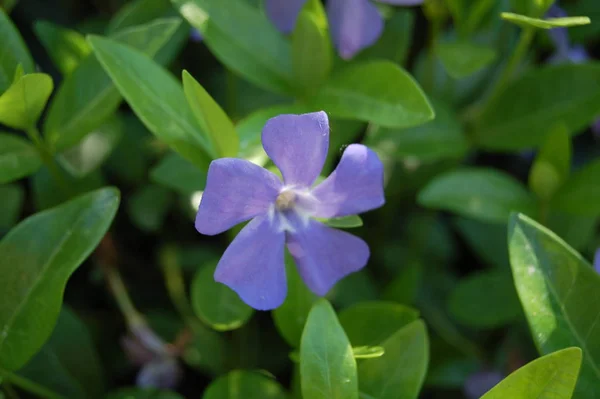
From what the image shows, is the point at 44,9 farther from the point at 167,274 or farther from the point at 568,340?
the point at 568,340

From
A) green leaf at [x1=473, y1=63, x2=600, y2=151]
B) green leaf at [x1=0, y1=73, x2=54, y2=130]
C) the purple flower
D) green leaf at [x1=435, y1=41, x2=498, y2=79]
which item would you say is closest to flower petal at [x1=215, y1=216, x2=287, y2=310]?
the purple flower

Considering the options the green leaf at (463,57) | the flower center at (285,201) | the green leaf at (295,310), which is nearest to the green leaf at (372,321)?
the green leaf at (295,310)

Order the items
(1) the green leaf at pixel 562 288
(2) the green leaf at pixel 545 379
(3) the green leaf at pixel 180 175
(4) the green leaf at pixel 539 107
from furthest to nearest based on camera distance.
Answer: (4) the green leaf at pixel 539 107
(3) the green leaf at pixel 180 175
(1) the green leaf at pixel 562 288
(2) the green leaf at pixel 545 379

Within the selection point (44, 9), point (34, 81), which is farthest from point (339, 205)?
point (44, 9)

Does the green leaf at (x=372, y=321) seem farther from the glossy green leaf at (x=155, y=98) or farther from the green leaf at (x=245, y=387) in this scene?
the glossy green leaf at (x=155, y=98)

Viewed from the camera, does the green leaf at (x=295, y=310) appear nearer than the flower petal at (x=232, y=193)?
No

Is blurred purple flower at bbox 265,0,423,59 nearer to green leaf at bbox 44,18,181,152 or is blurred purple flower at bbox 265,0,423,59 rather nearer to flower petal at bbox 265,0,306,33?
flower petal at bbox 265,0,306,33
